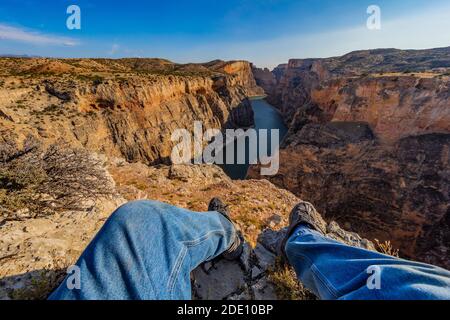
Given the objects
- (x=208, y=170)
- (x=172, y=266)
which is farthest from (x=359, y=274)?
(x=208, y=170)

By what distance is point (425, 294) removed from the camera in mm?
1388

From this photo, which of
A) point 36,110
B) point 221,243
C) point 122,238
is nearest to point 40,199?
point 122,238

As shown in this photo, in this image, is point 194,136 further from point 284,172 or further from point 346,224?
point 346,224

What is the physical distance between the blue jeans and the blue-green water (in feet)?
67.0

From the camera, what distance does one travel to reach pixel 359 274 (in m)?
1.72

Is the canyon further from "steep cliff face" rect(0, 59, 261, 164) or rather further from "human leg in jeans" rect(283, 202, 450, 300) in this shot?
"human leg in jeans" rect(283, 202, 450, 300)

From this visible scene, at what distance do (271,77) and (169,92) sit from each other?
71638mm

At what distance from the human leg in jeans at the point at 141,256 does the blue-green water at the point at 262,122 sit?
20527mm

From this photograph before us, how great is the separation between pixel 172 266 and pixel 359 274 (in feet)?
4.40

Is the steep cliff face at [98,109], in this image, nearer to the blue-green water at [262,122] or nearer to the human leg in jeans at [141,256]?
the blue-green water at [262,122]

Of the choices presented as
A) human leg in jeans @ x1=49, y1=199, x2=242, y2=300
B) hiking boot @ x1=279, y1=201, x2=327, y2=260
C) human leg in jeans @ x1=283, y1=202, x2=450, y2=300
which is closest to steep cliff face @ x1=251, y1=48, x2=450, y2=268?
hiking boot @ x1=279, y1=201, x2=327, y2=260

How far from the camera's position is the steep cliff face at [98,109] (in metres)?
14.6

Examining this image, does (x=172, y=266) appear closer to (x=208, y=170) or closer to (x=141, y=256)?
(x=141, y=256)

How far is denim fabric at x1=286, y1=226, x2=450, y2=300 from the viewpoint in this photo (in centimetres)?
145
